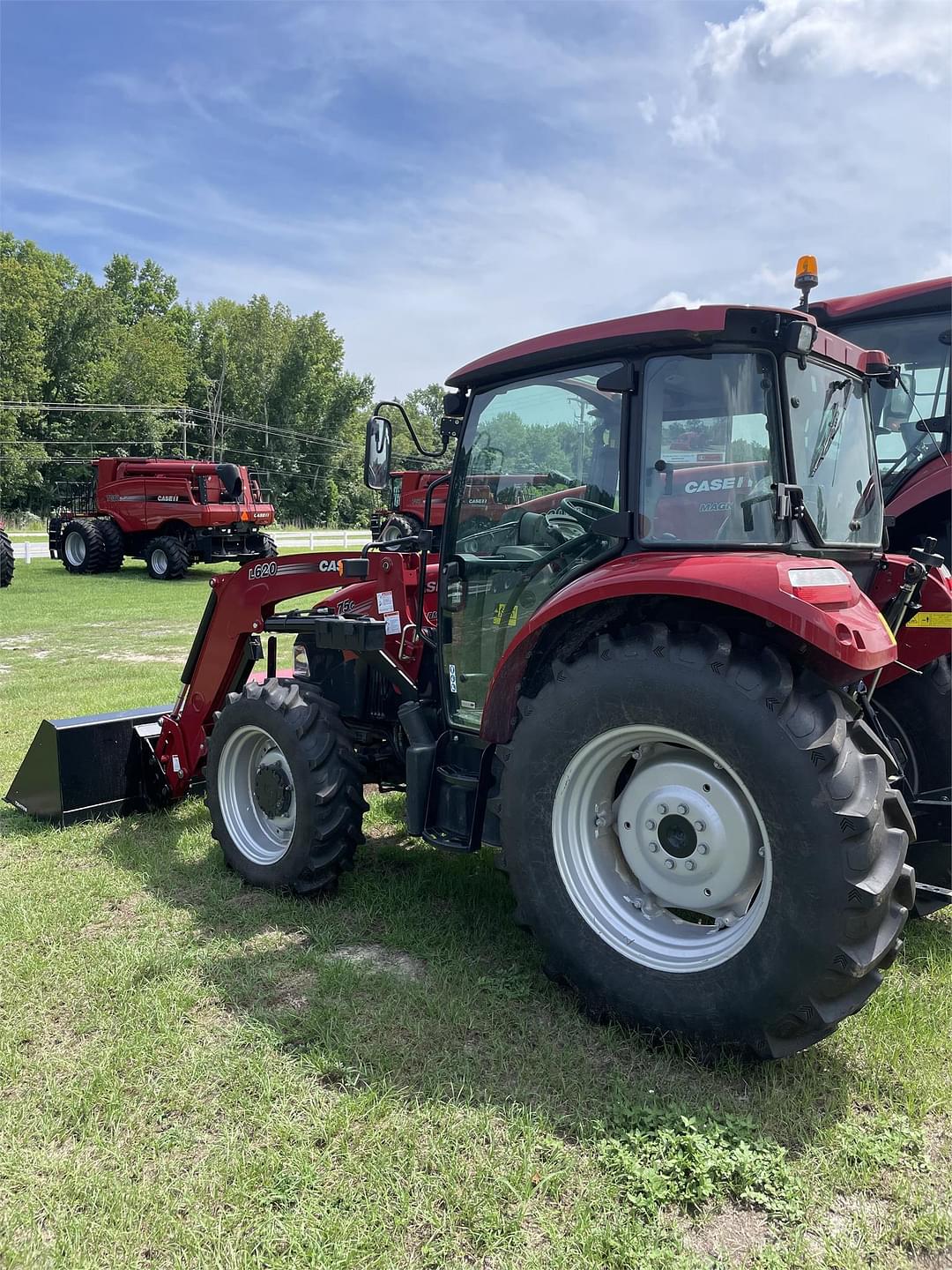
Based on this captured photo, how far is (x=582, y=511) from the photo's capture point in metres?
3.25

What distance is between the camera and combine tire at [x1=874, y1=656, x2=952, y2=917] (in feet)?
11.8

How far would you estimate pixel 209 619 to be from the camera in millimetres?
4984

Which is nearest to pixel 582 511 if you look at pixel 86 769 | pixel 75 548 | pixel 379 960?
pixel 379 960

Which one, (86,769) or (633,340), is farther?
(86,769)

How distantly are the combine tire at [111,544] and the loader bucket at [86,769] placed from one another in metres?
18.6

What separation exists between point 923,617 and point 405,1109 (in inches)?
104

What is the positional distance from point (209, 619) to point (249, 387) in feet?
200

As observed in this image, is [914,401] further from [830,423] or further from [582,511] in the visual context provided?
[582,511]

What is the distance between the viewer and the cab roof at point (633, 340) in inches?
111

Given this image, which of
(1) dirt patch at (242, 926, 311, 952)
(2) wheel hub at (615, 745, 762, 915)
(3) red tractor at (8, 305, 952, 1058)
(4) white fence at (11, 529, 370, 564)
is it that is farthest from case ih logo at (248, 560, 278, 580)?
(4) white fence at (11, 529, 370, 564)

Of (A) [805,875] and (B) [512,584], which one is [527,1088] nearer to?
(A) [805,875]

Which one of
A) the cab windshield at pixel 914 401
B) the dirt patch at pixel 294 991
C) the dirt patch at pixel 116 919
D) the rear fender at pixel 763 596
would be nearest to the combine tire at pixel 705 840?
the rear fender at pixel 763 596

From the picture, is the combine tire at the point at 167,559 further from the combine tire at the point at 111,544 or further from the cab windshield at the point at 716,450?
the cab windshield at the point at 716,450

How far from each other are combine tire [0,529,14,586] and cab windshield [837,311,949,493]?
16941mm
